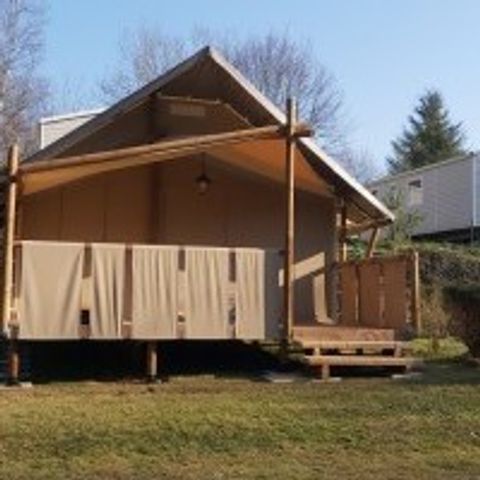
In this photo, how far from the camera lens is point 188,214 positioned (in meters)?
17.2

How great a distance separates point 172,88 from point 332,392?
248 inches

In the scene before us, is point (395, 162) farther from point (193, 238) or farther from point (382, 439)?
point (382, 439)

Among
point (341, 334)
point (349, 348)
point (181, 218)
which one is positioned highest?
point (181, 218)

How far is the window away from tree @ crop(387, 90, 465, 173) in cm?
2171

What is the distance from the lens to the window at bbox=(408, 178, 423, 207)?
4131 centimetres

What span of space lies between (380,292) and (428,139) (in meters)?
51.4

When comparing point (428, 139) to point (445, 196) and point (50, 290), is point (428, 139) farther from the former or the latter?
point (50, 290)

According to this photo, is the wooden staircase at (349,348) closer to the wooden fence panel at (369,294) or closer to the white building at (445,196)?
the wooden fence panel at (369,294)

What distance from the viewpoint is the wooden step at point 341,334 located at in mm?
Answer: 14078

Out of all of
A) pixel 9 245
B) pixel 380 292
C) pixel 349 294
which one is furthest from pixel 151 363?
pixel 349 294

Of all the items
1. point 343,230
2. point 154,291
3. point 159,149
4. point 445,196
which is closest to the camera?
point 154,291

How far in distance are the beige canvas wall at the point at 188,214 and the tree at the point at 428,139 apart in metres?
47.1

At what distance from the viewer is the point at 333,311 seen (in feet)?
57.2

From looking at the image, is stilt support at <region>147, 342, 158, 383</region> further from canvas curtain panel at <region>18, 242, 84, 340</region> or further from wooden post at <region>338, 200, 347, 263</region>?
wooden post at <region>338, 200, 347, 263</region>
